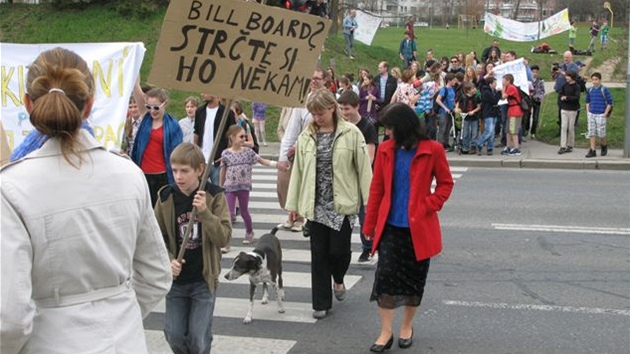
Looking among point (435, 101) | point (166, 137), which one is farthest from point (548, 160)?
point (166, 137)

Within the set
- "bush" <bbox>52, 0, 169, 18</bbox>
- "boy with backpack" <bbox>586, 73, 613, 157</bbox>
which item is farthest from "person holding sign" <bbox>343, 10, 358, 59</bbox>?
"boy with backpack" <bbox>586, 73, 613, 157</bbox>

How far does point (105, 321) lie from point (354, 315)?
14.6ft

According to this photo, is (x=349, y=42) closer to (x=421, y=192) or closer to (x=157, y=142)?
(x=157, y=142)

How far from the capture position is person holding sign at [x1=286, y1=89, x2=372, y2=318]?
264 inches

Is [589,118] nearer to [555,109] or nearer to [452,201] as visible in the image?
[555,109]

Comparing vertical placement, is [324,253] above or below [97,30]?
below

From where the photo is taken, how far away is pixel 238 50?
14.3 feet

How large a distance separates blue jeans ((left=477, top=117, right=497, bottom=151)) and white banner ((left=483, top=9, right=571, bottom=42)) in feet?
38.0

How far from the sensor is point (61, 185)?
2.54 metres

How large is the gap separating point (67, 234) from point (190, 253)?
2256mm

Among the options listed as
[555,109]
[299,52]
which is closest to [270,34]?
[299,52]

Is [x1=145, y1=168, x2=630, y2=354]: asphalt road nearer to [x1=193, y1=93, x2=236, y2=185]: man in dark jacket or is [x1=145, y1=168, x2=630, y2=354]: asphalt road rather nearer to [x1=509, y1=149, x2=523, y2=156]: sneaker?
[x1=193, y1=93, x2=236, y2=185]: man in dark jacket

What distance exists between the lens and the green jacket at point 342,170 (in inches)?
264

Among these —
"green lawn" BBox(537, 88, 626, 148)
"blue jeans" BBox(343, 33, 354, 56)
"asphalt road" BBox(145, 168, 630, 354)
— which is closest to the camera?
"asphalt road" BBox(145, 168, 630, 354)
